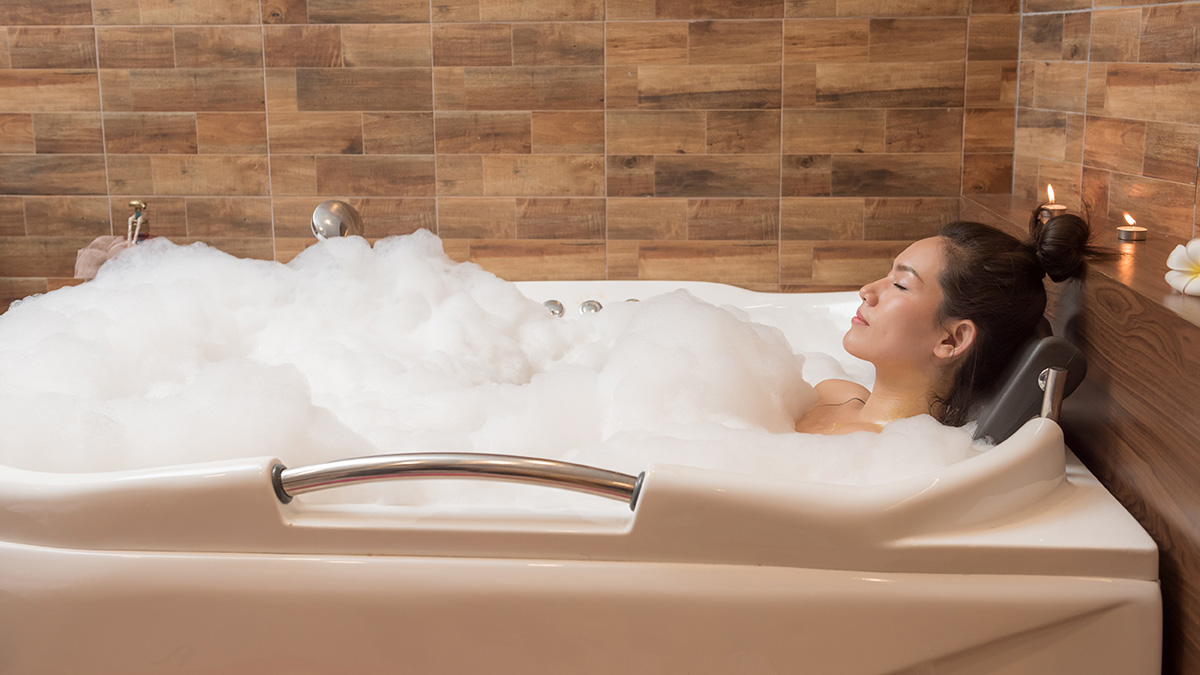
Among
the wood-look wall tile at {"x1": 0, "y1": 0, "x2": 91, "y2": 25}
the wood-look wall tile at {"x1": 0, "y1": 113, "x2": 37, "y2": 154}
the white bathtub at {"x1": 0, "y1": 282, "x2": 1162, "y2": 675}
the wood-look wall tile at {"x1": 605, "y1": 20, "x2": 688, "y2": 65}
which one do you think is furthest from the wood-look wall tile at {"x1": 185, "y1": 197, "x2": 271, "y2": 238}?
the white bathtub at {"x1": 0, "y1": 282, "x2": 1162, "y2": 675}

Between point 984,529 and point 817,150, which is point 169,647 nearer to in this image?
point 984,529

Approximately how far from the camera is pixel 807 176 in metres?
3.20

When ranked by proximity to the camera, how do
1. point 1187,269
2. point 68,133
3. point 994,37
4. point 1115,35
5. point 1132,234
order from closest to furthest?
point 1187,269 < point 1132,234 < point 1115,35 < point 994,37 < point 68,133

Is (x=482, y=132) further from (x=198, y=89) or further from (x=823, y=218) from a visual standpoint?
(x=823, y=218)

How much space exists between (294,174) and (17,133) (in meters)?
0.91

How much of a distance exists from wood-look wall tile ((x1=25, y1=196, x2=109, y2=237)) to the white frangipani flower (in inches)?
122

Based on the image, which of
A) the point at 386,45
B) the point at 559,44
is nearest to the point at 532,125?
the point at 559,44

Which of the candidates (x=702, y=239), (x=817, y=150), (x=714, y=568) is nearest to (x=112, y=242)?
(x=702, y=239)

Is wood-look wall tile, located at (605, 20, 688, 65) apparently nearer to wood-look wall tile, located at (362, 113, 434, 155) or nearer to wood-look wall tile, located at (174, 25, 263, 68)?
wood-look wall tile, located at (362, 113, 434, 155)

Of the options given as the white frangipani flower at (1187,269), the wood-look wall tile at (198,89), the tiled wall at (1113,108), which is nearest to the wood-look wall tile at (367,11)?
the wood-look wall tile at (198,89)

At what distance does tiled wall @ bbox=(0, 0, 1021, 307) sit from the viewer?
10.2 feet

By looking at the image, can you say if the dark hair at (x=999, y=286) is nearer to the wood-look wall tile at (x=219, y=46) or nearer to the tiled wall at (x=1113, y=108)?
the tiled wall at (x=1113, y=108)

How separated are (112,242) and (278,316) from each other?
1.27m

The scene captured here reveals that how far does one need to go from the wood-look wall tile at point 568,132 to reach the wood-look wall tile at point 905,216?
2.87 ft
